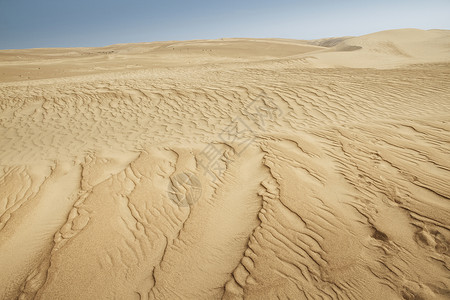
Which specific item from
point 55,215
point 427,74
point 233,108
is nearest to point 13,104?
point 55,215

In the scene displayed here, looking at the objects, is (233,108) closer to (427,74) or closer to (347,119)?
(347,119)

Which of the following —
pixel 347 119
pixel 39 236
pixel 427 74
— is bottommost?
pixel 39 236

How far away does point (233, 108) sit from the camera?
6.38 meters

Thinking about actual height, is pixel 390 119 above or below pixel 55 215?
above

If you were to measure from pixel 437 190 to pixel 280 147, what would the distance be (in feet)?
7.43

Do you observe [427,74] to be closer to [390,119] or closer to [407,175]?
[390,119]

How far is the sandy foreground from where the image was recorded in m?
2.05

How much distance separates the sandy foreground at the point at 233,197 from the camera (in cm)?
205

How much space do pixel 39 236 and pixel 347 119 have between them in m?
5.99

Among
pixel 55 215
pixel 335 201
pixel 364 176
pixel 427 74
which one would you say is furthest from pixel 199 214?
pixel 427 74

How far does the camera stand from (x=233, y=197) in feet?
10.5

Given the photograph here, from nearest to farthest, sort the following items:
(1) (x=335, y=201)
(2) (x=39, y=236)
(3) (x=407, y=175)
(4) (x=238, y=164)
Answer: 1. (2) (x=39, y=236)
2. (1) (x=335, y=201)
3. (3) (x=407, y=175)
4. (4) (x=238, y=164)

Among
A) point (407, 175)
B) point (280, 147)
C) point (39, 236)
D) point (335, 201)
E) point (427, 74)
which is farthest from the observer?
point (427, 74)

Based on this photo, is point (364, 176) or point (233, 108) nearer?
point (364, 176)
